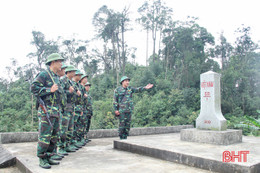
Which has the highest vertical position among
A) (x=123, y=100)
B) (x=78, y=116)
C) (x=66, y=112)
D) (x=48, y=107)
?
(x=123, y=100)

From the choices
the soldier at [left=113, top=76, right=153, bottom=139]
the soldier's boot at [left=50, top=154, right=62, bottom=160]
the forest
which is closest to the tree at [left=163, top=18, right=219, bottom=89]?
the forest

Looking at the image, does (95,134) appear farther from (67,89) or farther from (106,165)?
(106,165)

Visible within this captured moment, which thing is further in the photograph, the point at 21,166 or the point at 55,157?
the point at 55,157

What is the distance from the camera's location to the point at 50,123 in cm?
357

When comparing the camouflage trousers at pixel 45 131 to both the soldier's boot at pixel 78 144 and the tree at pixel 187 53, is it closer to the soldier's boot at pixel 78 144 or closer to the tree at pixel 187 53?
the soldier's boot at pixel 78 144

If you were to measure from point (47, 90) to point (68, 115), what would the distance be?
47.2 inches

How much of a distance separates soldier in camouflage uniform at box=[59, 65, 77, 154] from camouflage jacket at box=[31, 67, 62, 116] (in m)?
0.66

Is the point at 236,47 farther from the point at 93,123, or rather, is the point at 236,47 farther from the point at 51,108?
the point at 51,108

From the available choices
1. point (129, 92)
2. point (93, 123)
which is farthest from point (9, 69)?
point (129, 92)

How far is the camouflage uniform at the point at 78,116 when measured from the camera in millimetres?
5322

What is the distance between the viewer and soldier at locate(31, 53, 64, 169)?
354 cm

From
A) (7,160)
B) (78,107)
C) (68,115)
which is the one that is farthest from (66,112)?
(7,160)

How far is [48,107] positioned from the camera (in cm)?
363

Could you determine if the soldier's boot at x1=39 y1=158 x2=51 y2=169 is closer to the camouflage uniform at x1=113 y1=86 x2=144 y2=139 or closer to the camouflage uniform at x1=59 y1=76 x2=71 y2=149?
the camouflage uniform at x1=59 y1=76 x2=71 y2=149
